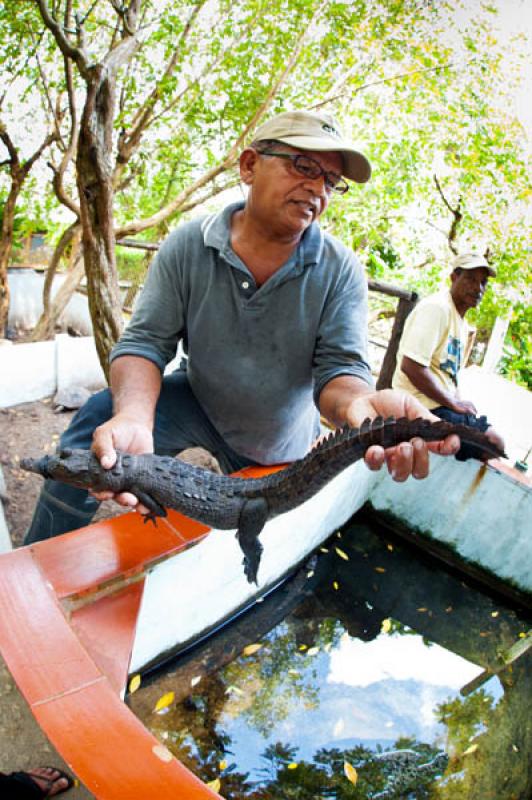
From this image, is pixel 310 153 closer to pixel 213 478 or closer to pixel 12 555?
pixel 213 478

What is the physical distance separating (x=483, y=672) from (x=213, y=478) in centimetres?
245

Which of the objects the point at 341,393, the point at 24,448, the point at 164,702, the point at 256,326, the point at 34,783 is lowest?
the point at 24,448

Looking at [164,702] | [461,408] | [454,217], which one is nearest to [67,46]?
[461,408]

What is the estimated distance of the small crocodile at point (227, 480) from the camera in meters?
2.19

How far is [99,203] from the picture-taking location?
4.24 metres

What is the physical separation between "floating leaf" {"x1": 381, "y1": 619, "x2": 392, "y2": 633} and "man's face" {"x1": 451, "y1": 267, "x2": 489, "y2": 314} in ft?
9.02

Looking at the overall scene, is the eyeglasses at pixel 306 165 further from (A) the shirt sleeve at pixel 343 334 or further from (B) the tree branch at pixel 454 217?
(B) the tree branch at pixel 454 217

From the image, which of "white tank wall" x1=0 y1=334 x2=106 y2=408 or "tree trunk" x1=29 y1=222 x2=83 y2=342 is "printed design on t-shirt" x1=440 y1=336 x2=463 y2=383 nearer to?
"white tank wall" x1=0 y1=334 x2=106 y2=408

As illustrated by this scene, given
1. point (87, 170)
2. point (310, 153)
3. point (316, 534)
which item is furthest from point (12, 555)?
point (87, 170)

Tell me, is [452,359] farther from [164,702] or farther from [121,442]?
[164,702]

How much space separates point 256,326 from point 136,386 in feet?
2.21

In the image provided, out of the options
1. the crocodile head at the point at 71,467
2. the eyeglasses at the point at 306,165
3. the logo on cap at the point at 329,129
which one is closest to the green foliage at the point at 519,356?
the logo on cap at the point at 329,129

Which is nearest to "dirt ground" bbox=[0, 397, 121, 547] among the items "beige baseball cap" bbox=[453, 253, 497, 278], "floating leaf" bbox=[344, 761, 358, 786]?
"floating leaf" bbox=[344, 761, 358, 786]

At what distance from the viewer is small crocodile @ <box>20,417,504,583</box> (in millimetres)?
2195
